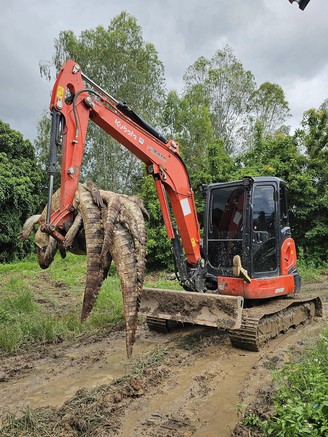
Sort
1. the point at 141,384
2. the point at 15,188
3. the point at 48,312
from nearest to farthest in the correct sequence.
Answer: the point at 141,384
the point at 48,312
the point at 15,188

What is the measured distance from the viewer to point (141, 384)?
4.04 meters

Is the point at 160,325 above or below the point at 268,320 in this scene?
below

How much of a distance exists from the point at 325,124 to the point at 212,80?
38.7 ft

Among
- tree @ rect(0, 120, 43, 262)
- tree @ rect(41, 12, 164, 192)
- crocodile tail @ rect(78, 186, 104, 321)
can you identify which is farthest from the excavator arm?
tree @ rect(41, 12, 164, 192)

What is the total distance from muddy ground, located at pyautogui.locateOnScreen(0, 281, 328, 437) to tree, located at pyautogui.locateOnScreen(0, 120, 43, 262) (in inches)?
500

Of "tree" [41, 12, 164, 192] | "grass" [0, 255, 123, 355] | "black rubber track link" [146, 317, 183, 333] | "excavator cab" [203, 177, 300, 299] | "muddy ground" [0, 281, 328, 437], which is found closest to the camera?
"muddy ground" [0, 281, 328, 437]

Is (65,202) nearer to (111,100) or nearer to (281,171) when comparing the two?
(111,100)

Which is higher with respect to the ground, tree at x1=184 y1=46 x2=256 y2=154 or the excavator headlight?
tree at x1=184 y1=46 x2=256 y2=154

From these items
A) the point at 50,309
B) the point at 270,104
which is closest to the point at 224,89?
the point at 270,104

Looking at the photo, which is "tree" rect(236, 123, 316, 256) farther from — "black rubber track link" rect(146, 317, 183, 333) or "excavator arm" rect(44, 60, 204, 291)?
"excavator arm" rect(44, 60, 204, 291)

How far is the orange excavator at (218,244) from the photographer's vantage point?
4625 millimetres

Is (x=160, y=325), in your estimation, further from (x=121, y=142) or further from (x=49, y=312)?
(x=121, y=142)

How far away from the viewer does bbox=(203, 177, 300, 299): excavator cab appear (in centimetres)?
570

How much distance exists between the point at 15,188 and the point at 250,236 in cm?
1418
